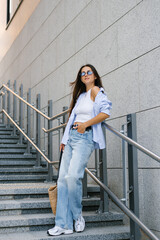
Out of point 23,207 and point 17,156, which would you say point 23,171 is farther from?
point 23,207

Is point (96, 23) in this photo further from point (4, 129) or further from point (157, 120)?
point (4, 129)

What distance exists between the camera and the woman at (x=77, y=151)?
3.23 metres

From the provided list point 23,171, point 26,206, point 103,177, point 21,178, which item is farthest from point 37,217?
point 23,171

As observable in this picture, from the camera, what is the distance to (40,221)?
139 inches

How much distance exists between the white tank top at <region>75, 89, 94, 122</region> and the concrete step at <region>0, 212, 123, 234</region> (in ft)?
3.49

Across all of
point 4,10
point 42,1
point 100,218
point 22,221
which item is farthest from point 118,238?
point 4,10

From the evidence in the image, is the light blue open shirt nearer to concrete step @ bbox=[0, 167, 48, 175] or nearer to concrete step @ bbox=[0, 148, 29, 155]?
concrete step @ bbox=[0, 167, 48, 175]

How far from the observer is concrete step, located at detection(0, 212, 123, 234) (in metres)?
3.43

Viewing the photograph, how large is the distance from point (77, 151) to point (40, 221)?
0.86 metres

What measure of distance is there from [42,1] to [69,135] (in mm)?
5442

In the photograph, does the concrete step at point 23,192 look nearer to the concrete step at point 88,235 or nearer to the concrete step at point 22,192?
the concrete step at point 22,192

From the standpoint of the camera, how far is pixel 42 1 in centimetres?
797

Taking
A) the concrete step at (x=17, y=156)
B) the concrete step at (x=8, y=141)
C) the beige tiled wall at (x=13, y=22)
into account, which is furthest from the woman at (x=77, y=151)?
the beige tiled wall at (x=13, y=22)

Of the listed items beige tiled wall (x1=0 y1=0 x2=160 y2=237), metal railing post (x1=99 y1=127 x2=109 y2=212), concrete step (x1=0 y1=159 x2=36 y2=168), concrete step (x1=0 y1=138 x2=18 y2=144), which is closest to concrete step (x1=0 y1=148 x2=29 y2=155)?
concrete step (x1=0 y1=159 x2=36 y2=168)
